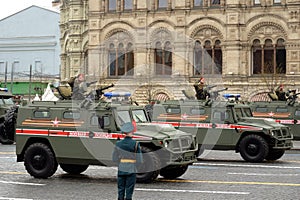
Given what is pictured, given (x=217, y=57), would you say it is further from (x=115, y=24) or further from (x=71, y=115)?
(x=71, y=115)

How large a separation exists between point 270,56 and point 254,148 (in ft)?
90.3

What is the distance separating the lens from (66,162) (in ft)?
54.6

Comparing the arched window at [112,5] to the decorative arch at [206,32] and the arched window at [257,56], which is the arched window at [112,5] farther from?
the arched window at [257,56]

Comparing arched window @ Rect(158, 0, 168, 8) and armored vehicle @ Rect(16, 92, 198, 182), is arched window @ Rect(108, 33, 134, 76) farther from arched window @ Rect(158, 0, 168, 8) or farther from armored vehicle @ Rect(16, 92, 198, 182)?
armored vehicle @ Rect(16, 92, 198, 182)

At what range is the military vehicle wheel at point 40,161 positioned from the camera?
16.6 m

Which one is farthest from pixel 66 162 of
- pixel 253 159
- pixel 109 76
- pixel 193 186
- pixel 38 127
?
pixel 109 76

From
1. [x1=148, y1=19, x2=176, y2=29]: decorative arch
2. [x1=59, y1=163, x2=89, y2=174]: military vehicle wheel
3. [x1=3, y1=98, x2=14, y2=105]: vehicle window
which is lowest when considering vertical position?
[x1=59, y1=163, x2=89, y2=174]: military vehicle wheel

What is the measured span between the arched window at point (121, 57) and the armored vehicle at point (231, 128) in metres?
28.1

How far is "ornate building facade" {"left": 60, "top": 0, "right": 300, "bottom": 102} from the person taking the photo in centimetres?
4709

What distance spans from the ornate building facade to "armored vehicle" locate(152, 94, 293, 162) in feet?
77.8

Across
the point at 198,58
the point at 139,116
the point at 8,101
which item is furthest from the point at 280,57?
the point at 139,116

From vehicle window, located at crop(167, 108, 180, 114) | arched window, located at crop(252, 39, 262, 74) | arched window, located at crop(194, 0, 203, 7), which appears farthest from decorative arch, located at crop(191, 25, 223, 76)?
vehicle window, located at crop(167, 108, 180, 114)

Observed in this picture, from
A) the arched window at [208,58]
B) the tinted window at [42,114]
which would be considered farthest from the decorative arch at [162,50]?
the tinted window at [42,114]

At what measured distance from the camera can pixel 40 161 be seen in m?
16.7
